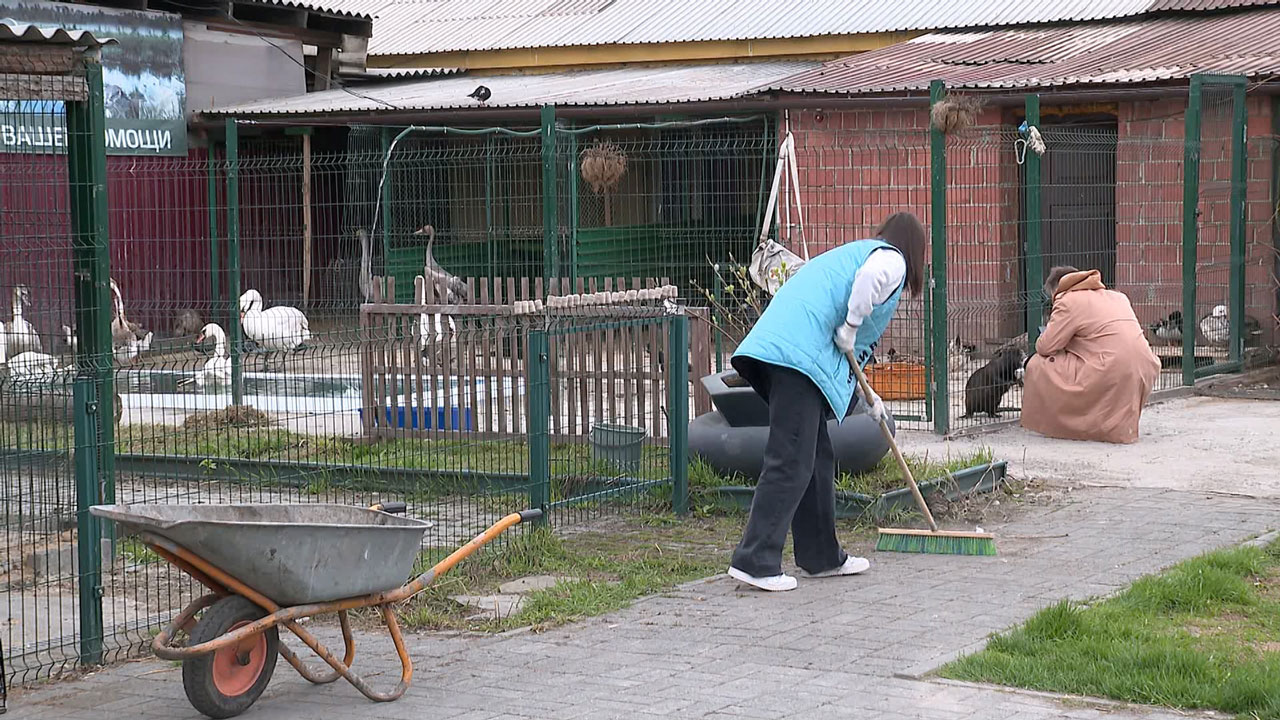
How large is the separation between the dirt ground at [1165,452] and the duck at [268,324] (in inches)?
228

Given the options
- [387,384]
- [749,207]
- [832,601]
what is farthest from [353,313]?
[832,601]

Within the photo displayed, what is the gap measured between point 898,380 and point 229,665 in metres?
8.23

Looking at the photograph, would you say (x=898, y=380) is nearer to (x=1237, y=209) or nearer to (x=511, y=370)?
(x=511, y=370)

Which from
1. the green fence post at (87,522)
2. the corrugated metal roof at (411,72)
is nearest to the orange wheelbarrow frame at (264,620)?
the green fence post at (87,522)

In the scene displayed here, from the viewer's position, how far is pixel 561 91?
1970cm

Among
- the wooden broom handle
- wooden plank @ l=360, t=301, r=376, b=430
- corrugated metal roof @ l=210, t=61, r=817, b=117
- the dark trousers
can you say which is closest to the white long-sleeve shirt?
the wooden broom handle

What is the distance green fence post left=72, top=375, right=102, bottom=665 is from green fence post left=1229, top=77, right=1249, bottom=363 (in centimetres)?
1138

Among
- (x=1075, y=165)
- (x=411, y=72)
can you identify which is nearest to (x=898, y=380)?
(x=1075, y=165)

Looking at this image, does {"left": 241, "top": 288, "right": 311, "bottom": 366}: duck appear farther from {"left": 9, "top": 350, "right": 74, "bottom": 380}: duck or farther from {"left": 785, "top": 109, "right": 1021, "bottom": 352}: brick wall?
{"left": 785, "top": 109, "right": 1021, "bottom": 352}: brick wall

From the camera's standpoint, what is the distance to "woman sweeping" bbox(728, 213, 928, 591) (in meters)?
6.99

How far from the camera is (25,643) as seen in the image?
6199mm

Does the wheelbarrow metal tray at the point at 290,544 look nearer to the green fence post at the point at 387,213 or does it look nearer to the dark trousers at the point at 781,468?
the dark trousers at the point at 781,468

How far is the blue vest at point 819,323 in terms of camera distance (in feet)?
23.0

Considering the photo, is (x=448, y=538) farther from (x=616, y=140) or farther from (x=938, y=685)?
(x=616, y=140)
